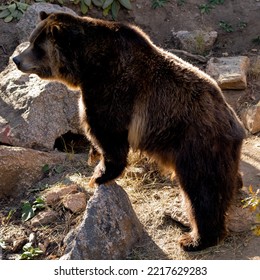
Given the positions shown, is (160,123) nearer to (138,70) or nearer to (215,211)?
(138,70)

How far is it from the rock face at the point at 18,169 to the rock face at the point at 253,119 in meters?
2.90

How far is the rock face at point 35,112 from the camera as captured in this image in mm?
6918

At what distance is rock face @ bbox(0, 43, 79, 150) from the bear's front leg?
155 cm

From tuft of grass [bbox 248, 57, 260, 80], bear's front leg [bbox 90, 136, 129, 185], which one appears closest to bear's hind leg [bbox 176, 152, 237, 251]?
bear's front leg [bbox 90, 136, 129, 185]

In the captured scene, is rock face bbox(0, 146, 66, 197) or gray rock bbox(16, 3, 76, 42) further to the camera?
gray rock bbox(16, 3, 76, 42)

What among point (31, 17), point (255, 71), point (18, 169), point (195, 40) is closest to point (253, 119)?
point (255, 71)

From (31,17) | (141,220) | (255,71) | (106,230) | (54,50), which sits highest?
(54,50)

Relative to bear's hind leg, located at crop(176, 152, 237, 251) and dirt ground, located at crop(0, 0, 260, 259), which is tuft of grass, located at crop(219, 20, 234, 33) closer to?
dirt ground, located at crop(0, 0, 260, 259)

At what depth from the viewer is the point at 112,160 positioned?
557cm

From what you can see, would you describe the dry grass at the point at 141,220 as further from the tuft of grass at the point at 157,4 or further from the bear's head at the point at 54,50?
the tuft of grass at the point at 157,4

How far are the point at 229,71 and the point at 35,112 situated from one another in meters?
3.04

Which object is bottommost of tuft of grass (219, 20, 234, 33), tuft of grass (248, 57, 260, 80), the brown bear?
tuft of grass (248, 57, 260, 80)

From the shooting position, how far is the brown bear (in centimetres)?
520

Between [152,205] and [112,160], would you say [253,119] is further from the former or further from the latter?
[112,160]
